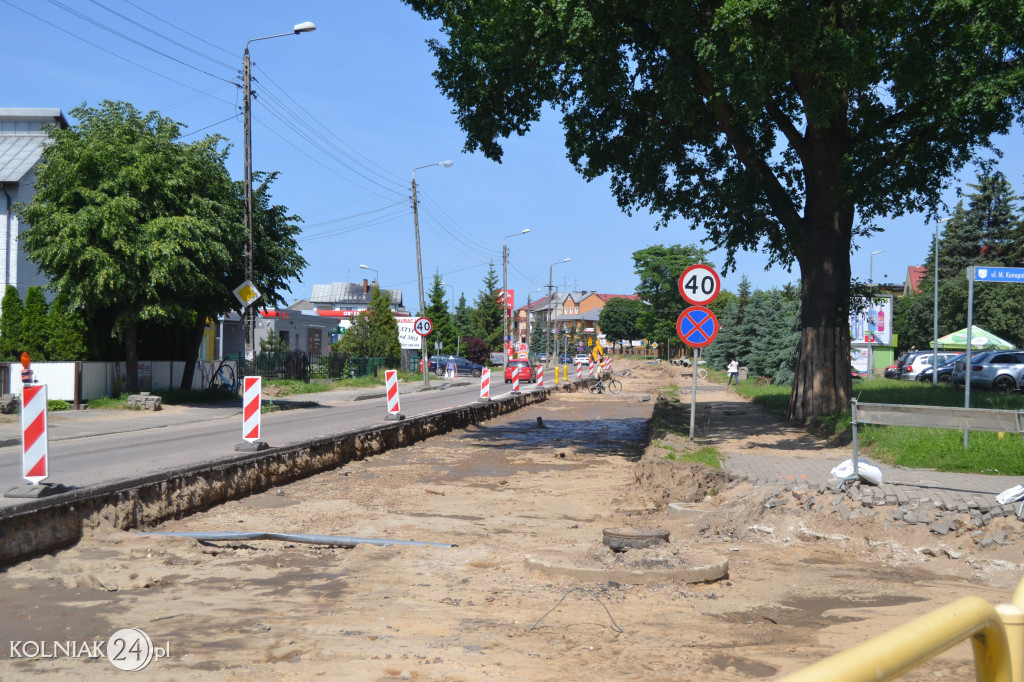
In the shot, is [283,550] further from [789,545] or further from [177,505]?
[789,545]

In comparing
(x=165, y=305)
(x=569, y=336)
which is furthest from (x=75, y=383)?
(x=569, y=336)

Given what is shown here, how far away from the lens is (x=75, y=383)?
2366 centimetres

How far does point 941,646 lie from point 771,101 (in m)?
17.8

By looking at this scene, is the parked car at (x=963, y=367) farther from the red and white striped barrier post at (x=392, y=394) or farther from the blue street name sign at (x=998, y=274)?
the red and white striped barrier post at (x=392, y=394)

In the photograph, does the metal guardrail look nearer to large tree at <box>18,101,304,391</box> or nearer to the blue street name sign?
the blue street name sign

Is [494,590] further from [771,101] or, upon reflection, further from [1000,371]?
[1000,371]

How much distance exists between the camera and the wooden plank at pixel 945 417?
29.7ft

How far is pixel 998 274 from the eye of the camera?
520 inches

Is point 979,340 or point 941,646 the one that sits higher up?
point 979,340

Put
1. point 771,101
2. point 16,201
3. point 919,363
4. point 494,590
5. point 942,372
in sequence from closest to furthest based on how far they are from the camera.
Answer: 1. point 494,590
2. point 771,101
3. point 16,201
4. point 942,372
5. point 919,363

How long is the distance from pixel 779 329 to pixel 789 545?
3800cm

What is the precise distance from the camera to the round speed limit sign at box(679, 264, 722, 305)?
14695 millimetres

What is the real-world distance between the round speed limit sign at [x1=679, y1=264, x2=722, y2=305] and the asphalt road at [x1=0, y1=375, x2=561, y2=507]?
705 centimetres

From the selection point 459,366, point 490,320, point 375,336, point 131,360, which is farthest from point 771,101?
point 490,320
